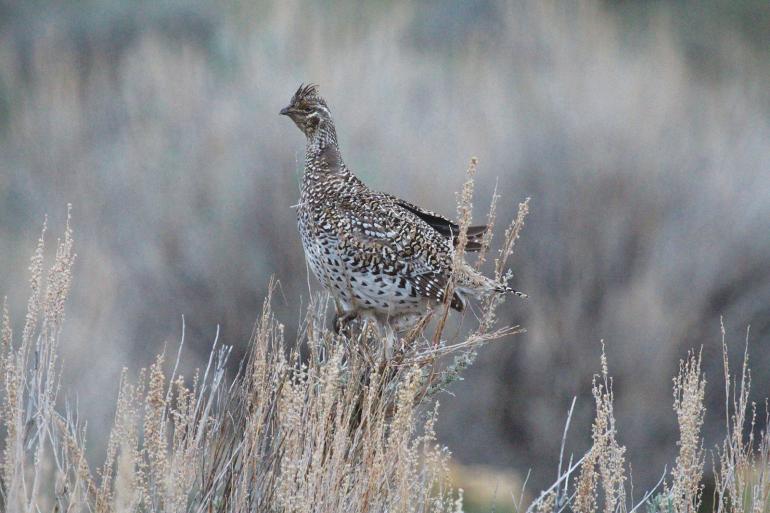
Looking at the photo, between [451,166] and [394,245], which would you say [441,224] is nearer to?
[394,245]

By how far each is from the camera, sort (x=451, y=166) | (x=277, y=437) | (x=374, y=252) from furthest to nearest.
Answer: (x=451, y=166) < (x=374, y=252) < (x=277, y=437)

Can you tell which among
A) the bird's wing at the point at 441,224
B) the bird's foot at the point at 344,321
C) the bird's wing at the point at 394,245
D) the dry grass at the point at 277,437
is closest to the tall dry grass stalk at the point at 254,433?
the dry grass at the point at 277,437

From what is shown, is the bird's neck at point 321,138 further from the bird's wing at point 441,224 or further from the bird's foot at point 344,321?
the bird's foot at point 344,321

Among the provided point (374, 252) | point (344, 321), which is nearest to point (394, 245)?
point (374, 252)

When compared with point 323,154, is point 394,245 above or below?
below

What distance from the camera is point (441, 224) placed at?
5.09m

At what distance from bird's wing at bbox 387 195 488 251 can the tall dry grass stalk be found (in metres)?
0.75

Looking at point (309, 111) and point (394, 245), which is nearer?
point (394, 245)

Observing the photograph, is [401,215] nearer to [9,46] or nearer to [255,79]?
[255,79]

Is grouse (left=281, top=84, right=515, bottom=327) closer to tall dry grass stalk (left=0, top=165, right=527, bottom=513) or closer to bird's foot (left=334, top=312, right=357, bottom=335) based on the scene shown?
bird's foot (left=334, top=312, right=357, bottom=335)

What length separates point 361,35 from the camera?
8.94 metres

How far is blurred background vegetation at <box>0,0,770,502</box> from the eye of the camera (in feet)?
26.2

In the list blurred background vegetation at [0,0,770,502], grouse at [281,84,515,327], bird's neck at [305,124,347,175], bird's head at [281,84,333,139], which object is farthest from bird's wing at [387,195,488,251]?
blurred background vegetation at [0,0,770,502]

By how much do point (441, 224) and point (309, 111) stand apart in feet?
2.33
